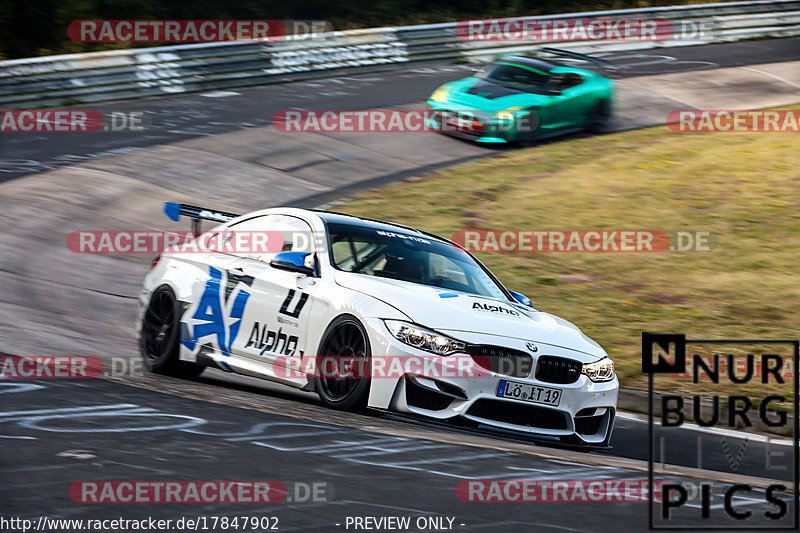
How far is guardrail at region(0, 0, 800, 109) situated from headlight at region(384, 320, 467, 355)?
14.9 m

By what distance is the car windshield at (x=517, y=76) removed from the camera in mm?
20688

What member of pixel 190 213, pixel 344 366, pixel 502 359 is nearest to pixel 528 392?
pixel 502 359

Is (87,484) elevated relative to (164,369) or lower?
elevated

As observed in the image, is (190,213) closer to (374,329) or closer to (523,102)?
(374,329)

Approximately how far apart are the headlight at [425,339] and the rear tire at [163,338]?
8.04 ft

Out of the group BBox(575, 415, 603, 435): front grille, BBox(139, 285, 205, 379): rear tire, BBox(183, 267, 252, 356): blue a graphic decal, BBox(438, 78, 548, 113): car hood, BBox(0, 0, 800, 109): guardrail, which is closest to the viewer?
BBox(575, 415, 603, 435): front grille

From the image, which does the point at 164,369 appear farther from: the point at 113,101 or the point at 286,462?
the point at 113,101

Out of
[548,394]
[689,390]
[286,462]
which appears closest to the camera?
[286,462]

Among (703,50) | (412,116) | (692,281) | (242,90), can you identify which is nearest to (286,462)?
(692,281)

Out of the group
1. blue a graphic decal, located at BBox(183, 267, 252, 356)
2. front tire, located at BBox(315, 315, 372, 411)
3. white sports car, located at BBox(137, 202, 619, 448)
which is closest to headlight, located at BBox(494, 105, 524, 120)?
white sports car, located at BBox(137, 202, 619, 448)

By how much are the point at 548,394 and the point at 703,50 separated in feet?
80.1

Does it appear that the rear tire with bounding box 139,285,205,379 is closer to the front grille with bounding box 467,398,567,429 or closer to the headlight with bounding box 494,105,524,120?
the front grille with bounding box 467,398,567,429

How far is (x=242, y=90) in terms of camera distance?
23578 millimetres

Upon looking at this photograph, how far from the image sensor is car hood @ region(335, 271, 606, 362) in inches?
300
